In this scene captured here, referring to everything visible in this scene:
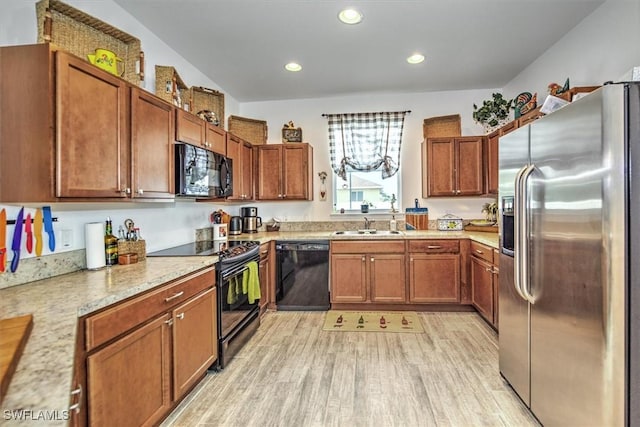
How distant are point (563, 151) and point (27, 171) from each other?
2.53 metres

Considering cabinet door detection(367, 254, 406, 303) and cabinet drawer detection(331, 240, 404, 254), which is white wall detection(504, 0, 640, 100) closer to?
cabinet drawer detection(331, 240, 404, 254)

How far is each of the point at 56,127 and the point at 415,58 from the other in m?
3.09

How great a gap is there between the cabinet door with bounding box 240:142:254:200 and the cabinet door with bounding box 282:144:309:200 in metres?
0.42

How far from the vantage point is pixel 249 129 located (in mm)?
4473

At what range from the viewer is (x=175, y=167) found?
8.17ft

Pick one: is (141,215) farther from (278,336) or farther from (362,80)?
(362,80)

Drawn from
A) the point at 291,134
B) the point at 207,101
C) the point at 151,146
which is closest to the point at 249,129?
the point at 291,134

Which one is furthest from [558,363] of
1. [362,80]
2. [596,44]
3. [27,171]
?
[362,80]

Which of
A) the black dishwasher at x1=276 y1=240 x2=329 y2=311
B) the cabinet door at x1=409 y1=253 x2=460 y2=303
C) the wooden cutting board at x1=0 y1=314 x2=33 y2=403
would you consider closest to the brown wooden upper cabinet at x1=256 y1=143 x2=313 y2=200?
the black dishwasher at x1=276 y1=240 x2=329 y2=311

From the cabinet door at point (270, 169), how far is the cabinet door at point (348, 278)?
121 centimetres

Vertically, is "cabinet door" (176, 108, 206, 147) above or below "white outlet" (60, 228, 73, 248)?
above

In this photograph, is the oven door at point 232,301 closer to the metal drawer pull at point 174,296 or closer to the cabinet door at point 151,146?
the metal drawer pull at point 174,296

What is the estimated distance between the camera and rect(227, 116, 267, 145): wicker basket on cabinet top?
4297mm

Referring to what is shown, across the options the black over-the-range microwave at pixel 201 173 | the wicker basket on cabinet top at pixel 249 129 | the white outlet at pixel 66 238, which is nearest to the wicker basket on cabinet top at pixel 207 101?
the black over-the-range microwave at pixel 201 173
